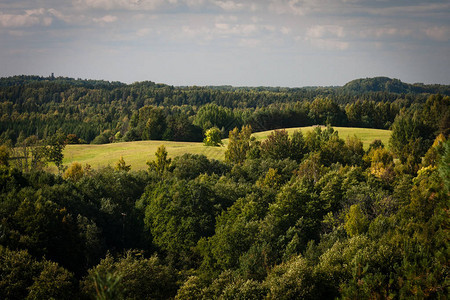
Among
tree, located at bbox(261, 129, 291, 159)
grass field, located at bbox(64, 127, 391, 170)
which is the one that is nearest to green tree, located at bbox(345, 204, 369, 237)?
tree, located at bbox(261, 129, 291, 159)

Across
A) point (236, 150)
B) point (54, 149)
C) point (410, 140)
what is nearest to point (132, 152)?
point (54, 149)

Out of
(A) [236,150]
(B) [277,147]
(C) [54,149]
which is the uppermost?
(B) [277,147]

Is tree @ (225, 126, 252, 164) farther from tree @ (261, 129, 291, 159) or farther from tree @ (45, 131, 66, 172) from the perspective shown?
tree @ (45, 131, 66, 172)

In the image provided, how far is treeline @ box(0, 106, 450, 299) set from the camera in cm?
2391

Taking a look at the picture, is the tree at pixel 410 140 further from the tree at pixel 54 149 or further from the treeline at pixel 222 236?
the tree at pixel 54 149

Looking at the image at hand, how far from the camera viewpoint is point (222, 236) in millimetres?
34344

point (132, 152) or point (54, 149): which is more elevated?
point (54, 149)

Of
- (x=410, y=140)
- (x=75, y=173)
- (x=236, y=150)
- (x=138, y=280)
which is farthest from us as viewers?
(x=236, y=150)

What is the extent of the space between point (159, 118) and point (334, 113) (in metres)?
65.5

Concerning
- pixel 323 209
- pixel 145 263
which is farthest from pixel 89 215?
pixel 323 209

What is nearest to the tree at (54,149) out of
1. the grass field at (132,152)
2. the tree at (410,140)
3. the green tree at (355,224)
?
the grass field at (132,152)

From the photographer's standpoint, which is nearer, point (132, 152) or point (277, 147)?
point (277, 147)

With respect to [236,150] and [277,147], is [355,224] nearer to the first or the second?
[277,147]

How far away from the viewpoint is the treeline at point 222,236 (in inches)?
941
